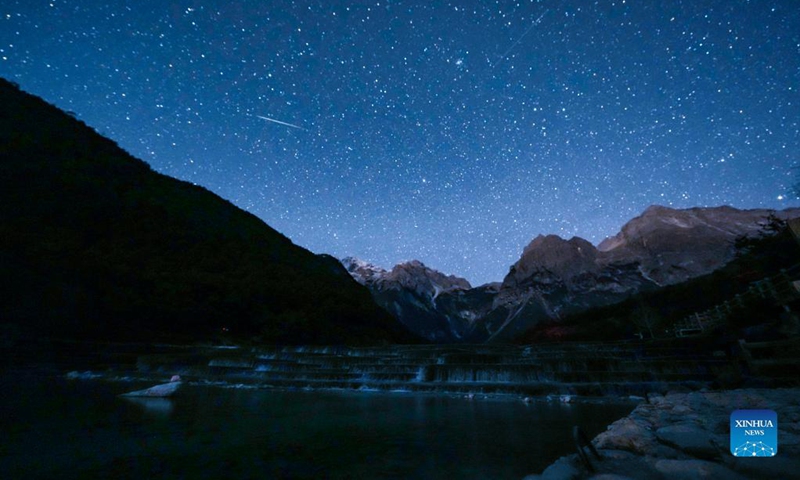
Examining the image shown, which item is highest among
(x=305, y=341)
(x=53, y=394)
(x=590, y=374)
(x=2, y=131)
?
(x=2, y=131)

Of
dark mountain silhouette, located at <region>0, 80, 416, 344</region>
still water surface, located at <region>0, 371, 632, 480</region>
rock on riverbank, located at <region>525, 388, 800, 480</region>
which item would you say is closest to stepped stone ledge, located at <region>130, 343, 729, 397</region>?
still water surface, located at <region>0, 371, 632, 480</region>

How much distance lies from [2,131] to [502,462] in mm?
92387

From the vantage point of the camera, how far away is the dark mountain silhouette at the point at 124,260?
33.5 m

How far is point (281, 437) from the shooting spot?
807cm

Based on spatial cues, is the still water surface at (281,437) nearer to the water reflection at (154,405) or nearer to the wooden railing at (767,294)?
the water reflection at (154,405)

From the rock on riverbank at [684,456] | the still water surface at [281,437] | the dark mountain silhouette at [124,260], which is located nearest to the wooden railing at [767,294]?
the still water surface at [281,437]

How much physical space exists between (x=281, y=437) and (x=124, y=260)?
5108 centimetres

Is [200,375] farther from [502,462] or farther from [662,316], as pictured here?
[662,316]

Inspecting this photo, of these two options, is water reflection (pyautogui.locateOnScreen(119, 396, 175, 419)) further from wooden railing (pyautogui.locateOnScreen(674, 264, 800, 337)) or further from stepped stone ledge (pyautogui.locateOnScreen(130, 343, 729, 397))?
wooden railing (pyautogui.locateOnScreen(674, 264, 800, 337))

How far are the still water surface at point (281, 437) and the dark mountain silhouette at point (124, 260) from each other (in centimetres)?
2623

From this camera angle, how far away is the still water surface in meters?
5.68

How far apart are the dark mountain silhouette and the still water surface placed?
2623 cm

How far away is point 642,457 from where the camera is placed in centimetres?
474

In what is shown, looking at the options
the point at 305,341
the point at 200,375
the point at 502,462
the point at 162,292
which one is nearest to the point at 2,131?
the point at 162,292
